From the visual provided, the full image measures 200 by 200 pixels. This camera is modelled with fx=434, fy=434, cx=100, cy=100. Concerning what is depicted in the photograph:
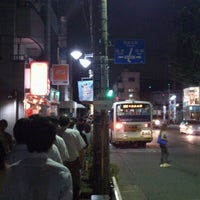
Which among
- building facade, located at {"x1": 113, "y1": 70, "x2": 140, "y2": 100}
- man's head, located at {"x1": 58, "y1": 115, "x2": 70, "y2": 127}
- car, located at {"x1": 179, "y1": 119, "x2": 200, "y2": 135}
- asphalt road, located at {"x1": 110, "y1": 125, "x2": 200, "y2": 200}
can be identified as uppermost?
building facade, located at {"x1": 113, "y1": 70, "x2": 140, "y2": 100}

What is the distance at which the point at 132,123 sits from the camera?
2734cm

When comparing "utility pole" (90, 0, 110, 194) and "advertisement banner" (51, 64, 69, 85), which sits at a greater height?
"advertisement banner" (51, 64, 69, 85)

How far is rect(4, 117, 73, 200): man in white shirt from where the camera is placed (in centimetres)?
322

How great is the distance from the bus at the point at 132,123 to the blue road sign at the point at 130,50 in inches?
468

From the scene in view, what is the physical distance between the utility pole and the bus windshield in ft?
58.1

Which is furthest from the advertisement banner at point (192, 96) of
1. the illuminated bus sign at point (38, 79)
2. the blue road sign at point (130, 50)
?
the blue road sign at point (130, 50)

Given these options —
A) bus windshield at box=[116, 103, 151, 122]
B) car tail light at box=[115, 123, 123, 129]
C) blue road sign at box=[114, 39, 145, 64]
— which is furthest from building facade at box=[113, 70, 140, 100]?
blue road sign at box=[114, 39, 145, 64]

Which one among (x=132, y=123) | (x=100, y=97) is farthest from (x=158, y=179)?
(x=132, y=123)

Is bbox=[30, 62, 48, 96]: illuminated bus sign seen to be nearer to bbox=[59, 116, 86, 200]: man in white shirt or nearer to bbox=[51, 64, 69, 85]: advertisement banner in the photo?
bbox=[51, 64, 69, 85]: advertisement banner

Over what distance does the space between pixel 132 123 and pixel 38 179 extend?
79.6 ft

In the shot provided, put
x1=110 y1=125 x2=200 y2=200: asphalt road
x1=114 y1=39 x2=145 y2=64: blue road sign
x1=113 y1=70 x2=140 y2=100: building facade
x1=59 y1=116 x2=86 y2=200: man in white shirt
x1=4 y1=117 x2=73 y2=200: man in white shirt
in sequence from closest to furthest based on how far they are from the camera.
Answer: x1=4 y1=117 x2=73 y2=200: man in white shirt < x1=59 y1=116 x2=86 y2=200: man in white shirt < x1=110 y1=125 x2=200 y2=200: asphalt road < x1=114 y1=39 x2=145 y2=64: blue road sign < x1=113 y1=70 x2=140 y2=100: building facade

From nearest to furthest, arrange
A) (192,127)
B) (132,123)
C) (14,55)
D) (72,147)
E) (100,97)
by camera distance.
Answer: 1. (72,147)
2. (100,97)
3. (14,55)
4. (132,123)
5. (192,127)

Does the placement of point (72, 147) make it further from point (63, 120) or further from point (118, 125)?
point (118, 125)

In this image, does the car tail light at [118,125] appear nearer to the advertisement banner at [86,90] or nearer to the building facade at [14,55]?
the building facade at [14,55]
